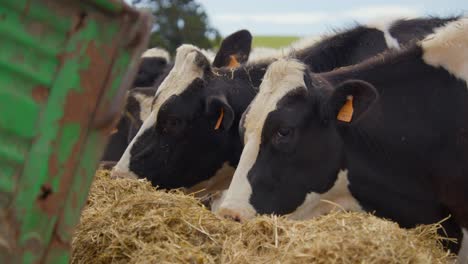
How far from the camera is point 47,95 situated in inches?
98.2

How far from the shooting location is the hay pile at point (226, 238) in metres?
3.08

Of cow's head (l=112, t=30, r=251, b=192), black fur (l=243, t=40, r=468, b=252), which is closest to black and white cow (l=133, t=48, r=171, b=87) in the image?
cow's head (l=112, t=30, r=251, b=192)

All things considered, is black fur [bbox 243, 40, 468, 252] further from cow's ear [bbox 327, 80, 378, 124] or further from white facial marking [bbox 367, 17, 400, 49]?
white facial marking [bbox 367, 17, 400, 49]

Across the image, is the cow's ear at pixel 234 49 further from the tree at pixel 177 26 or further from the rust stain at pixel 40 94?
the tree at pixel 177 26

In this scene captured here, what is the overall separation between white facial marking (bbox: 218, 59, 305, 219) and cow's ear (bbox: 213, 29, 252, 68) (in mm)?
2465

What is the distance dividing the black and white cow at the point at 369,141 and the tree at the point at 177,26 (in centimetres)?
1050

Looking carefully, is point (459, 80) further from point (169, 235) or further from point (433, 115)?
point (169, 235)

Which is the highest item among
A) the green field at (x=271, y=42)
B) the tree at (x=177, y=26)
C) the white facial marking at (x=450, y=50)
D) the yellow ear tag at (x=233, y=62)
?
the white facial marking at (x=450, y=50)

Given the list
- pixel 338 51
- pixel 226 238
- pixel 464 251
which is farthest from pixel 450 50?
pixel 226 238

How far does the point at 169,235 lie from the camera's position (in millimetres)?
3500

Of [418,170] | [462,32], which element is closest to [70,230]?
[418,170]

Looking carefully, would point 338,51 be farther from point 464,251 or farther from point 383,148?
point 464,251

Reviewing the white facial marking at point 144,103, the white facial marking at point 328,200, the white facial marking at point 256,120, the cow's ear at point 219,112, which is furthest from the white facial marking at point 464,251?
the white facial marking at point 144,103

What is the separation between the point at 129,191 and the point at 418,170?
1.90 meters
